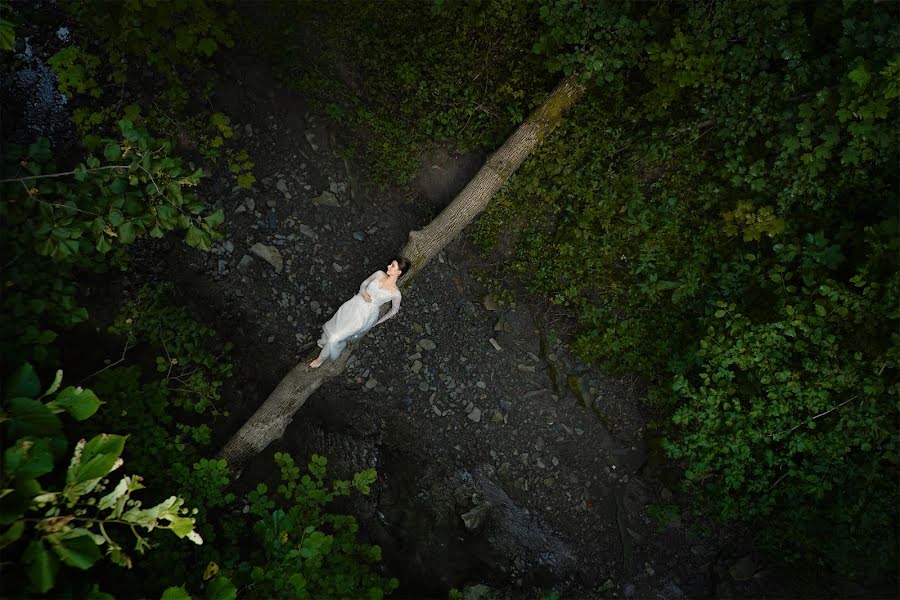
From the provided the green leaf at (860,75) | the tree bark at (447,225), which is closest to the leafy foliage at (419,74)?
the tree bark at (447,225)

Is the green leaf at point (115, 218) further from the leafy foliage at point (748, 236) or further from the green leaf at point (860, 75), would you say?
the green leaf at point (860, 75)

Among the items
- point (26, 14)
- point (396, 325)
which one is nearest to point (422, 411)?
point (396, 325)

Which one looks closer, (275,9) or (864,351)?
(864,351)

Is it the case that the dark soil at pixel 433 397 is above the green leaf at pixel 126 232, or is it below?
below

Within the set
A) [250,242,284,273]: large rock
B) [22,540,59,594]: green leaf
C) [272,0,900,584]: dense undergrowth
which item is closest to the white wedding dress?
[250,242,284,273]: large rock

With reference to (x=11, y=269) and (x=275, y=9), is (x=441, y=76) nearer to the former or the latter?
(x=275, y=9)

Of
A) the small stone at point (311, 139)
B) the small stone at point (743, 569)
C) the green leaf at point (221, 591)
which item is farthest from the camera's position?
the small stone at point (311, 139)

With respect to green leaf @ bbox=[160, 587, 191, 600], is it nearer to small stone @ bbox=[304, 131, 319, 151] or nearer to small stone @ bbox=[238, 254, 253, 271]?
small stone @ bbox=[238, 254, 253, 271]
